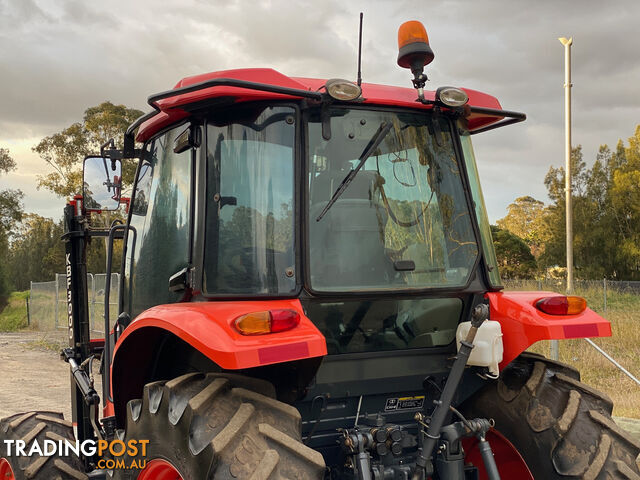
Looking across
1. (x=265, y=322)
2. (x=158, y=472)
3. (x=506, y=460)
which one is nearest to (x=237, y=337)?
(x=265, y=322)

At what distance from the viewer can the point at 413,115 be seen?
3221 millimetres

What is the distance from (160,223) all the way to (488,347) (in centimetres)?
174

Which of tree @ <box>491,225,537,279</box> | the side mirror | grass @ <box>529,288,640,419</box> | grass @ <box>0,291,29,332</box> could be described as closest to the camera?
the side mirror

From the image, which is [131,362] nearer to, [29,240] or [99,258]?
[99,258]

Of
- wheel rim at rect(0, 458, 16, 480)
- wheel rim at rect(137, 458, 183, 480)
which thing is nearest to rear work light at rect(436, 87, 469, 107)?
wheel rim at rect(137, 458, 183, 480)

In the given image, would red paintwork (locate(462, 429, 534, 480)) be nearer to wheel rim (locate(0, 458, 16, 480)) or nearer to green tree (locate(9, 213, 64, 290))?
wheel rim (locate(0, 458, 16, 480))

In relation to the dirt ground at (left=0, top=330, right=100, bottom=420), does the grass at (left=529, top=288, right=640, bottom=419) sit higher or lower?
higher

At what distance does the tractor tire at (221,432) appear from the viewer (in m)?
2.34

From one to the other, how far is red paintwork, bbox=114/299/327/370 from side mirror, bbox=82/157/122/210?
174 centimetres

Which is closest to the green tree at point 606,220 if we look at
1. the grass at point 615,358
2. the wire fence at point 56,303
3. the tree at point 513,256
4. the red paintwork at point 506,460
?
the tree at point 513,256

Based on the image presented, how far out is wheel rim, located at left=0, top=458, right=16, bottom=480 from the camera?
4242mm

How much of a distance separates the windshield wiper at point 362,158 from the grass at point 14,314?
89.4 feet

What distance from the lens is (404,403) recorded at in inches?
128

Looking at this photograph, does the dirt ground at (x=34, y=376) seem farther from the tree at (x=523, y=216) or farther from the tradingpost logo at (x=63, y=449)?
the tree at (x=523, y=216)
